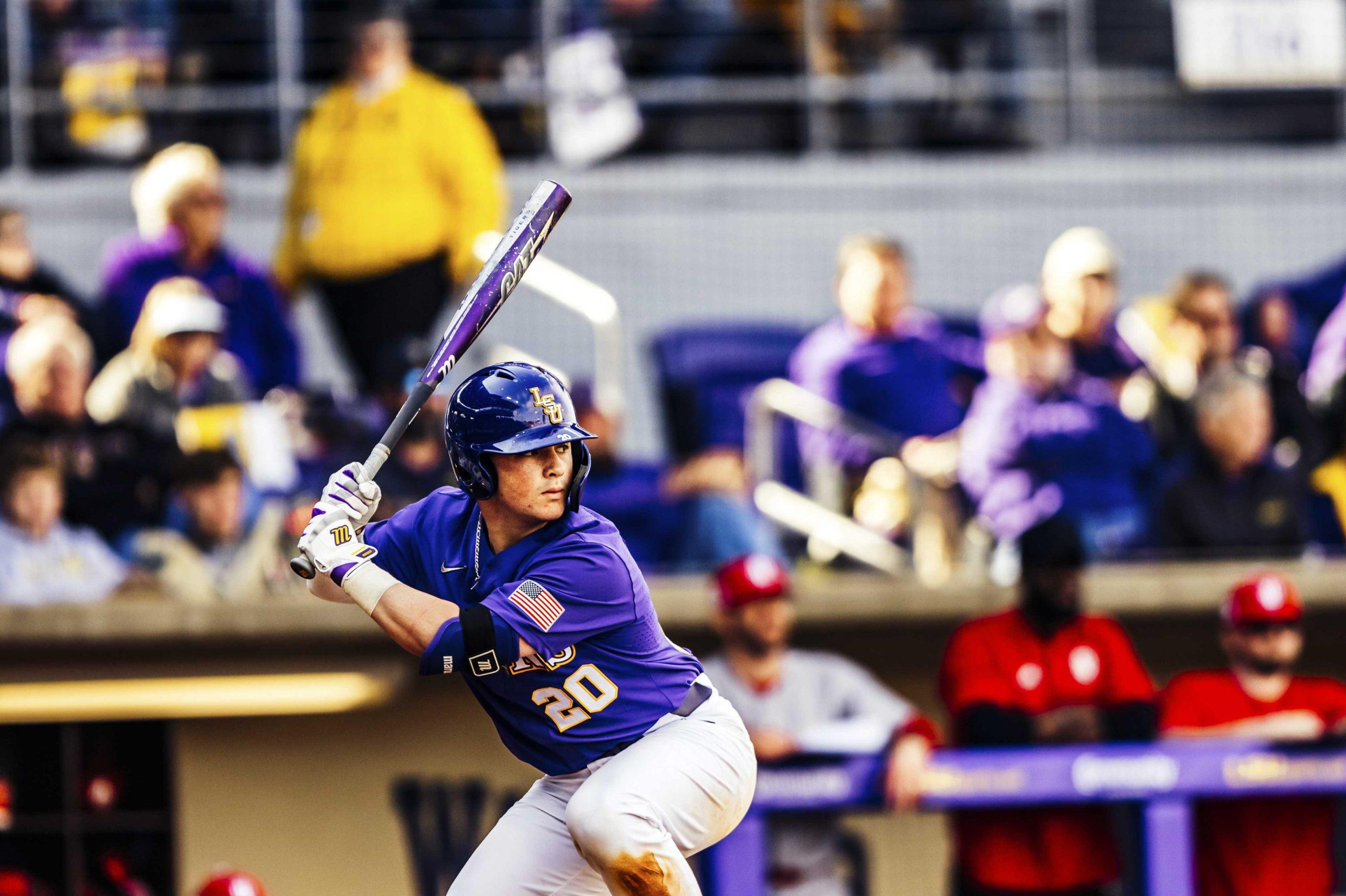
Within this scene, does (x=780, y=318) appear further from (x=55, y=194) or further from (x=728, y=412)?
(x=55, y=194)

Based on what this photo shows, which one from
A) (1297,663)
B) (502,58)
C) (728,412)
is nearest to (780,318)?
(728,412)

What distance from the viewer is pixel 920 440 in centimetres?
793

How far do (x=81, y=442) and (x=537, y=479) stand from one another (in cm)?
Result: 339

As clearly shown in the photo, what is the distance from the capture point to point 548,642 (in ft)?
14.3

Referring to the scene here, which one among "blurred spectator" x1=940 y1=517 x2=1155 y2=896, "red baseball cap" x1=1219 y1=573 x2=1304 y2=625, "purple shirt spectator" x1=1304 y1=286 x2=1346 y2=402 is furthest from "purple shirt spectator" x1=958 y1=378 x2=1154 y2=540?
"purple shirt spectator" x1=1304 y1=286 x2=1346 y2=402

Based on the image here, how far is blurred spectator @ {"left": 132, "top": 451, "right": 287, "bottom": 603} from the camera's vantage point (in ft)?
22.7

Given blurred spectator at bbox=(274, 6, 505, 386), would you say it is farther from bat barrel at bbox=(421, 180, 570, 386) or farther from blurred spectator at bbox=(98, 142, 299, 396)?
bat barrel at bbox=(421, 180, 570, 386)

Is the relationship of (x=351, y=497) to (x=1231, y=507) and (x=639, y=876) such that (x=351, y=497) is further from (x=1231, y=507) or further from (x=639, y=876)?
(x=1231, y=507)

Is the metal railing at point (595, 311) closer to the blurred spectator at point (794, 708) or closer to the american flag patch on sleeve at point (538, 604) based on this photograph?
the blurred spectator at point (794, 708)

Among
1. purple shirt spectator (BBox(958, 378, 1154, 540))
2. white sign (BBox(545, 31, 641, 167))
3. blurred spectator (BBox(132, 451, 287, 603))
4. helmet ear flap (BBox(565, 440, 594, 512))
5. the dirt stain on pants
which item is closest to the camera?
the dirt stain on pants

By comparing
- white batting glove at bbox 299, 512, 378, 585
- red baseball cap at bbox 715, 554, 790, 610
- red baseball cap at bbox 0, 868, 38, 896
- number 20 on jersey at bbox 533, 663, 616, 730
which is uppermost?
white batting glove at bbox 299, 512, 378, 585

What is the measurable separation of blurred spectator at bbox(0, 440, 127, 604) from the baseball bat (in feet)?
8.27

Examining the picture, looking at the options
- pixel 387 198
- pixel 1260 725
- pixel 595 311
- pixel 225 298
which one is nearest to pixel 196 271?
pixel 225 298

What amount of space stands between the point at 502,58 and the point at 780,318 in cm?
194
